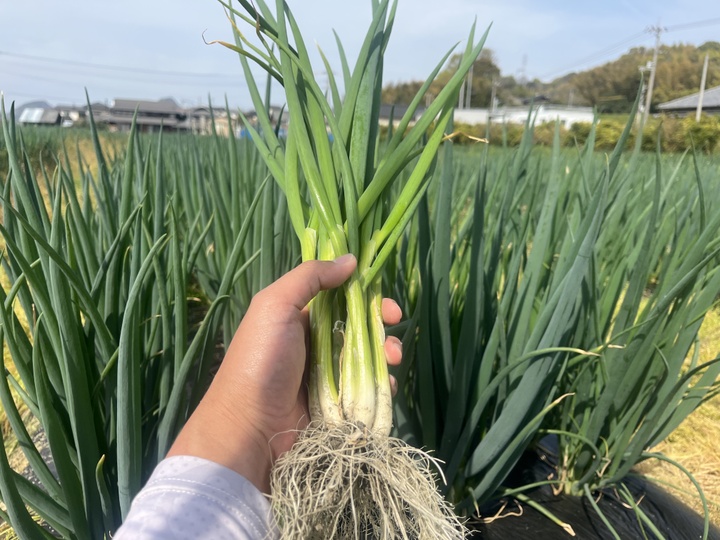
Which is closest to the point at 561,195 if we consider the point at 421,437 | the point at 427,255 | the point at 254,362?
the point at 427,255

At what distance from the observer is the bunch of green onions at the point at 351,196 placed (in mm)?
651

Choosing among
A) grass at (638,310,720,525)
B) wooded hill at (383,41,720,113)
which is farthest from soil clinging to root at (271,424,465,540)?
wooded hill at (383,41,720,113)

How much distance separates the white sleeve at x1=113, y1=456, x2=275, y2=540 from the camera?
1.56 ft

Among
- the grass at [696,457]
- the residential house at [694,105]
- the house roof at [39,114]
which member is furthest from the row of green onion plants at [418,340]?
the house roof at [39,114]

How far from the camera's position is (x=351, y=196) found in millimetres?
645

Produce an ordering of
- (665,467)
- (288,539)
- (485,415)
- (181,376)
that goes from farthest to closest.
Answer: (665,467)
(485,415)
(181,376)
(288,539)

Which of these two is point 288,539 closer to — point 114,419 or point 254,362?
point 254,362

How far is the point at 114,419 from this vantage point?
69 cm

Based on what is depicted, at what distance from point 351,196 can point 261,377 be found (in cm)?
27

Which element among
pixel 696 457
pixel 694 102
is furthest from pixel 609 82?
pixel 696 457

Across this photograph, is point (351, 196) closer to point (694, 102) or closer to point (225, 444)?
point (225, 444)

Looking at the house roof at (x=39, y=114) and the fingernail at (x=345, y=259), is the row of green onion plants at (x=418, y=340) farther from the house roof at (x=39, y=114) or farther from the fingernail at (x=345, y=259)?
the house roof at (x=39, y=114)

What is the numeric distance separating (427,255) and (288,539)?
0.48m

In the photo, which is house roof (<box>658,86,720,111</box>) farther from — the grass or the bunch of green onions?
the bunch of green onions
